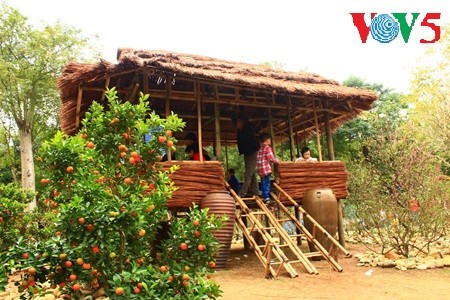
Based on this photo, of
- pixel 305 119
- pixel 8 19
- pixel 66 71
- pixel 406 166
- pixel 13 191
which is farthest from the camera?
pixel 8 19

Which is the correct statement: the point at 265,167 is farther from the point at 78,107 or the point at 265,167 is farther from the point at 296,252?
the point at 78,107

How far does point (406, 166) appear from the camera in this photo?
7809 mm

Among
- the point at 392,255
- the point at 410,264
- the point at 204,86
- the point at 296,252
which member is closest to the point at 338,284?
the point at 296,252

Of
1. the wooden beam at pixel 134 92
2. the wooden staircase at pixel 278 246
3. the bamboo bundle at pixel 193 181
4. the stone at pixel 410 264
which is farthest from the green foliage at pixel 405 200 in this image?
the wooden beam at pixel 134 92

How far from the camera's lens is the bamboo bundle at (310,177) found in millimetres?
7887

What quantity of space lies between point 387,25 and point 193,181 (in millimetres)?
5358

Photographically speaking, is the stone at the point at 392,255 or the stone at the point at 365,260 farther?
the stone at the point at 392,255

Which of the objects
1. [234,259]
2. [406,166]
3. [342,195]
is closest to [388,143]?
[406,166]

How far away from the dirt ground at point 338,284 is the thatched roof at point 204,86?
3208 millimetres

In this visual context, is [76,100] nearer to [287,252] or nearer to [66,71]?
[66,71]

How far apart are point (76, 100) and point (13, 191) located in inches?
82.0

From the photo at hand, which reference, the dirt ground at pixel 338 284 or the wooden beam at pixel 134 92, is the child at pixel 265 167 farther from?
the wooden beam at pixel 134 92

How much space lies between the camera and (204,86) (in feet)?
26.9

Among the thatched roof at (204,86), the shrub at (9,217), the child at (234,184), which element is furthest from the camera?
the child at (234,184)
